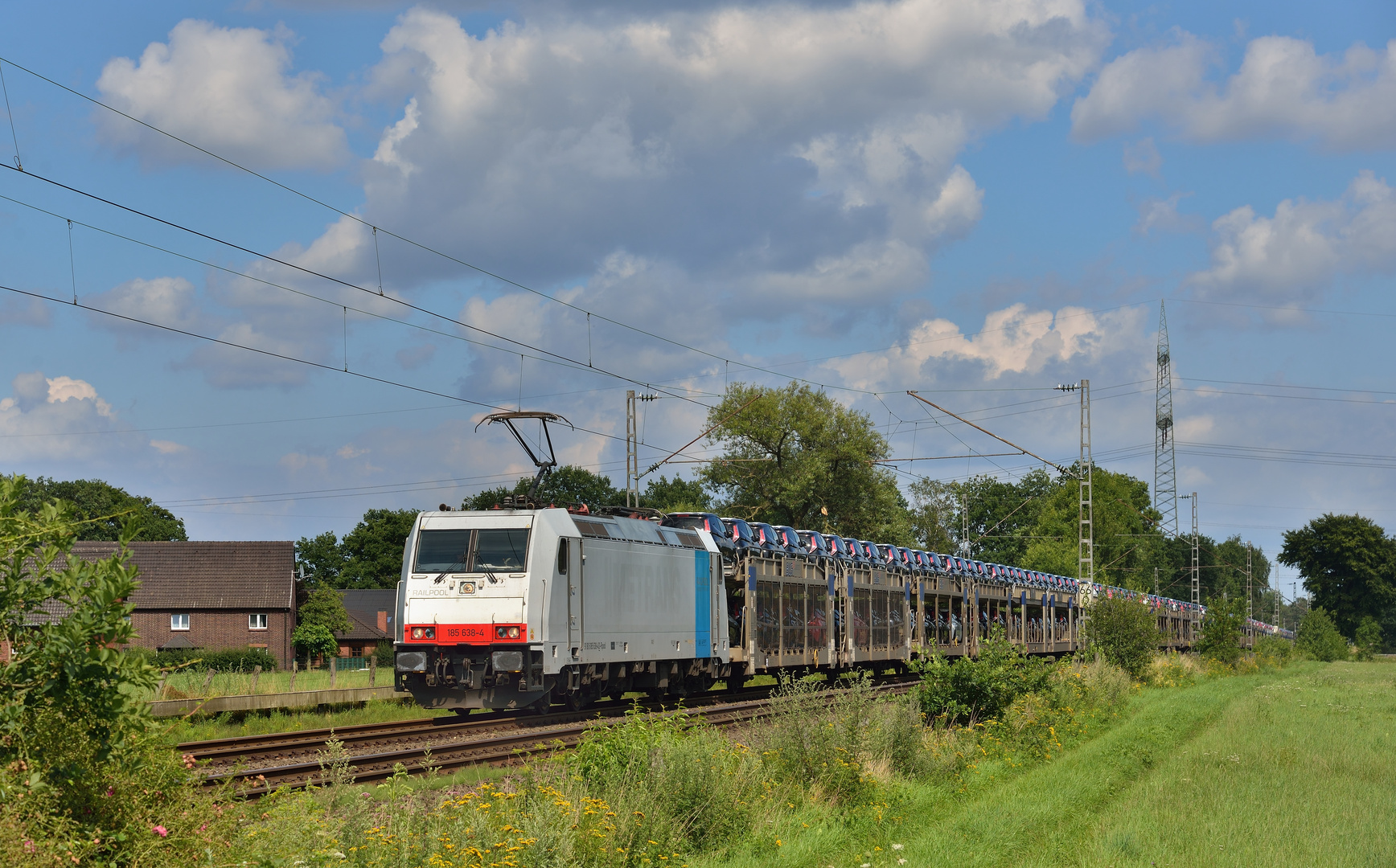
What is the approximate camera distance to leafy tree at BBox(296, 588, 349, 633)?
66.2 metres

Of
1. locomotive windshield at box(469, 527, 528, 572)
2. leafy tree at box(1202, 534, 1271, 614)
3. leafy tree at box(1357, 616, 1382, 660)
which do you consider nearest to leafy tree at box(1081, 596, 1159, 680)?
locomotive windshield at box(469, 527, 528, 572)

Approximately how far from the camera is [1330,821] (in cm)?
1388

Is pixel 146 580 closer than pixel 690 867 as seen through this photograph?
No

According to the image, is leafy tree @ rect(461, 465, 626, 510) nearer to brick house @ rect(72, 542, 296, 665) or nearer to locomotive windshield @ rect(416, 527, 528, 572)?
brick house @ rect(72, 542, 296, 665)

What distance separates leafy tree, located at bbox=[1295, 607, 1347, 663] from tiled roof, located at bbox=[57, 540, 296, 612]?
6710 centimetres

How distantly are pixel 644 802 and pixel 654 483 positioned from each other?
103 meters

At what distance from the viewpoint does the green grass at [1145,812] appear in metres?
11.3

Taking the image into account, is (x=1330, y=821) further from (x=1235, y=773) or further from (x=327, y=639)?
(x=327, y=639)

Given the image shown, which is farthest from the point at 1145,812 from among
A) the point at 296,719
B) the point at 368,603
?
the point at 368,603

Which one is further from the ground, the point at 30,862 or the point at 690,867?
the point at 30,862

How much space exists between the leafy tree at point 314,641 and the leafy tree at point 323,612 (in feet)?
1.12

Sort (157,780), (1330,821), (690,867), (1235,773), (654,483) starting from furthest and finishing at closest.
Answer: (654,483)
(1235,773)
(1330,821)
(690,867)
(157,780)

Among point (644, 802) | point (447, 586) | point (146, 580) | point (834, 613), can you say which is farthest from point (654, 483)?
point (644, 802)

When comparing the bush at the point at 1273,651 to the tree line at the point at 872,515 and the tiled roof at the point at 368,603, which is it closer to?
the tree line at the point at 872,515
